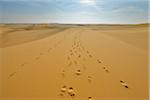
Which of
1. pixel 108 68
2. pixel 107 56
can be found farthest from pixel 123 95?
pixel 107 56

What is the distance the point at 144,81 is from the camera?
3.13 meters

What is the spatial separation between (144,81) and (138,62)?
3.46ft

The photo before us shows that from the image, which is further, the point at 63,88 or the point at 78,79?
the point at 78,79

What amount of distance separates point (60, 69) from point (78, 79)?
0.60 meters

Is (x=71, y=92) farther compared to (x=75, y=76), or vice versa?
(x=75, y=76)

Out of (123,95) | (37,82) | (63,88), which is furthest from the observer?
(37,82)

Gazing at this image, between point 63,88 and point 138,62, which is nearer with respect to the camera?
point 63,88

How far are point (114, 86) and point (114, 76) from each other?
15.5 inches

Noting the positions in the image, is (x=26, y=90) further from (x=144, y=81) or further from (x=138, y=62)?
(x=138, y=62)

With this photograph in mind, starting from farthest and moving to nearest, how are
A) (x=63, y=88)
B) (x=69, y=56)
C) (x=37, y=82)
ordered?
(x=69, y=56), (x=37, y=82), (x=63, y=88)

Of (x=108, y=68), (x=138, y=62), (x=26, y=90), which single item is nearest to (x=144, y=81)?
(x=108, y=68)

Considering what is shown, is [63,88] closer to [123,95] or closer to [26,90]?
[26,90]

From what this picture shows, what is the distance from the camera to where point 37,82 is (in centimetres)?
308

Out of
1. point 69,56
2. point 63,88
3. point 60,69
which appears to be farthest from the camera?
point 69,56
